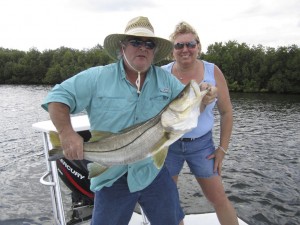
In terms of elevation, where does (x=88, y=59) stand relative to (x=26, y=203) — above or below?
above

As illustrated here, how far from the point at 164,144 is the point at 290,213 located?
327 inches

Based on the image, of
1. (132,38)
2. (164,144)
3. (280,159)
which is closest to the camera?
(164,144)

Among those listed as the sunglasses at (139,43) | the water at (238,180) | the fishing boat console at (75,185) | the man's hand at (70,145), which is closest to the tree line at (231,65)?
the water at (238,180)

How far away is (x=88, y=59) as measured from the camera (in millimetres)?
92250

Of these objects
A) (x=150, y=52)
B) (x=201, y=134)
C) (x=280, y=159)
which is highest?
(x=150, y=52)

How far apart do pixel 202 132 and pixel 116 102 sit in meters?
1.39

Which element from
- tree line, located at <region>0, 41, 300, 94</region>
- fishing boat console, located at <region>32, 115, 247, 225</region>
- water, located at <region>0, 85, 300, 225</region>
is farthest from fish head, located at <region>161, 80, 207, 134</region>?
tree line, located at <region>0, 41, 300, 94</region>

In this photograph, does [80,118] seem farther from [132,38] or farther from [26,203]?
[26,203]

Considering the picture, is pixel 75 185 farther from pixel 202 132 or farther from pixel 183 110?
pixel 183 110

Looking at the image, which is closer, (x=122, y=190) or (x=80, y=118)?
(x=122, y=190)

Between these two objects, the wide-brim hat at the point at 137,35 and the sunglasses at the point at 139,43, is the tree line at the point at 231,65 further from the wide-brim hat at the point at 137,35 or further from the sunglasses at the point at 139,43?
the sunglasses at the point at 139,43

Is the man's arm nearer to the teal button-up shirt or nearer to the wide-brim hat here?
the teal button-up shirt

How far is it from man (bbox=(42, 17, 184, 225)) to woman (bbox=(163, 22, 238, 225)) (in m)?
0.65

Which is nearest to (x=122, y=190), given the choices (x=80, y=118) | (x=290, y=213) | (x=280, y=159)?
(x=80, y=118)
